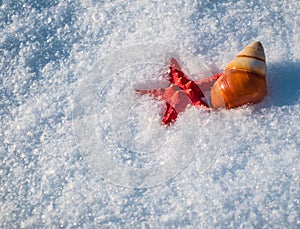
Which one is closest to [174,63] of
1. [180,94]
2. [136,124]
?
[180,94]

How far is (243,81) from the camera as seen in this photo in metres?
1.39

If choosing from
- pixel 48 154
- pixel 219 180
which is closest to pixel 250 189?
pixel 219 180

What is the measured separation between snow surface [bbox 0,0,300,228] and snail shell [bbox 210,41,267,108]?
0.06 m

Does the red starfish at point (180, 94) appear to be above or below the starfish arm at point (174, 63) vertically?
below

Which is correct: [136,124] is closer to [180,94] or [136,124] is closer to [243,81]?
[180,94]

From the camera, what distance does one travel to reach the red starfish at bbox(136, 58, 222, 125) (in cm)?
147

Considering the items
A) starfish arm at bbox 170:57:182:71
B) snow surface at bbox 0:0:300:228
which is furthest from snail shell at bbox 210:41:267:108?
starfish arm at bbox 170:57:182:71

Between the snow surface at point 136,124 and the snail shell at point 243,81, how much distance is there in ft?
0.18

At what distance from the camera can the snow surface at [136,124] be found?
137 cm

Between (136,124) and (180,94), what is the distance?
0.57ft

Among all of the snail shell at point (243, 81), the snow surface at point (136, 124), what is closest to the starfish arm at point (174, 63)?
the snow surface at point (136, 124)

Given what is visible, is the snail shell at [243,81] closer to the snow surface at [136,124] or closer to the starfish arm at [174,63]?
the snow surface at [136,124]

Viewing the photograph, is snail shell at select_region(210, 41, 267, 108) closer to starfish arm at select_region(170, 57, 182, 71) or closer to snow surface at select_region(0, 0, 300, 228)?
snow surface at select_region(0, 0, 300, 228)

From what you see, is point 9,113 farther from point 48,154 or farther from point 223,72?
point 223,72
